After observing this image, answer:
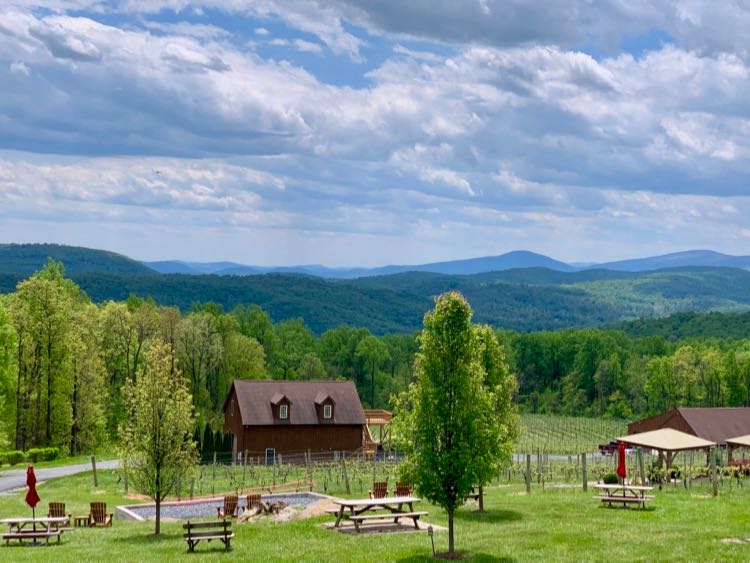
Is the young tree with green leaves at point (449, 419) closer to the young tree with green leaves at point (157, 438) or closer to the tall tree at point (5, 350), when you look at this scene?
the young tree with green leaves at point (157, 438)

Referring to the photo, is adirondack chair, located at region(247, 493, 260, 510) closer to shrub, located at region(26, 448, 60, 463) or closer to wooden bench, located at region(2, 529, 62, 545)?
wooden bench, located at region(2, 529, 62, 545)

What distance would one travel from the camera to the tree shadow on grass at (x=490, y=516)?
30.1 meters

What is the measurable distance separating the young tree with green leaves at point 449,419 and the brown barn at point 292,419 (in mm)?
47569

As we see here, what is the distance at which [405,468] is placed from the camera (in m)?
24.2

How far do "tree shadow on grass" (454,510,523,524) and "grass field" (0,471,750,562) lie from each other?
3 cm

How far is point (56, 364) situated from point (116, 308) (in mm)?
13706

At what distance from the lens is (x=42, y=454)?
65.7m

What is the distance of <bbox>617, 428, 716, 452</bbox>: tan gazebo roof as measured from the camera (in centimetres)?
4191

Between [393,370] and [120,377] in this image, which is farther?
[393,370]

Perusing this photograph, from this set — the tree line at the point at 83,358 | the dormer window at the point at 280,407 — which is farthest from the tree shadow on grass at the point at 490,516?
the dormer window at the point at 280,407

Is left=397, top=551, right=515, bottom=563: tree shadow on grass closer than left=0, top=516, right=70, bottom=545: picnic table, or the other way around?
left=397, top=551, right=515, bottom=563: tree shadow on grass

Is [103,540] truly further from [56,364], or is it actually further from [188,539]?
[56,364]

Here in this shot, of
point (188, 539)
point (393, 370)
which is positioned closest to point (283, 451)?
point (188, 539)

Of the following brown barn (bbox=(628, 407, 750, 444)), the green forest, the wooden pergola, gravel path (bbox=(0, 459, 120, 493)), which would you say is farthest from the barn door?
brown barn (bbox=(628, 407, 750, 444))
